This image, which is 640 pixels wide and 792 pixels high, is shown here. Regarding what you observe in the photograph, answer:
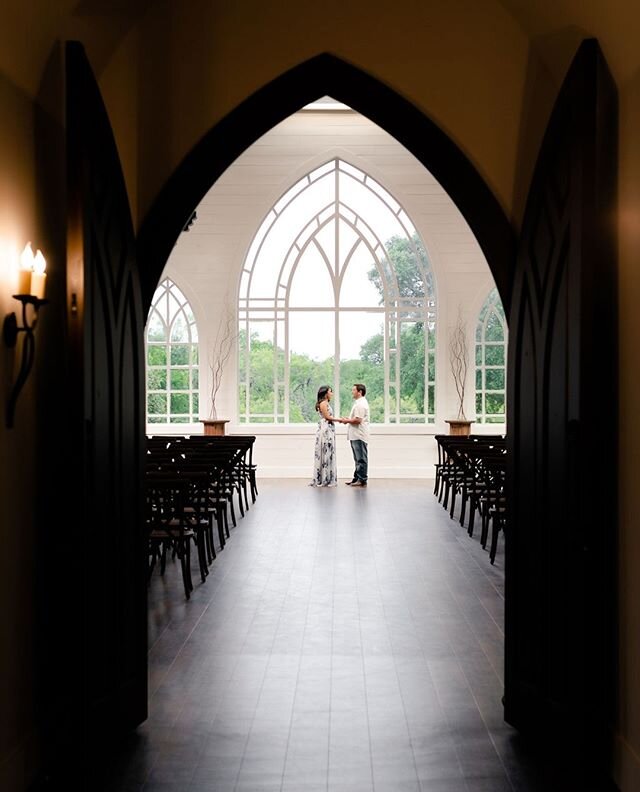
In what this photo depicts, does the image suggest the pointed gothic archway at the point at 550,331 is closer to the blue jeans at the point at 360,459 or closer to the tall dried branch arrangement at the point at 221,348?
the blue jeans at the point at 360,459

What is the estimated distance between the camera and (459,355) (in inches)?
654

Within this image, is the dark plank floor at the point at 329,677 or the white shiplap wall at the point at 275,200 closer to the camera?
the dark plank floor at the point at 329,677

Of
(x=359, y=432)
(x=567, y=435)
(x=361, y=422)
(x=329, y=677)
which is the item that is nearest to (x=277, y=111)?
(x=567, y=435)

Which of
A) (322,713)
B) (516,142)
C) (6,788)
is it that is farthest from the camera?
(516,142)

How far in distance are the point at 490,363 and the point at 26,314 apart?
1405cm

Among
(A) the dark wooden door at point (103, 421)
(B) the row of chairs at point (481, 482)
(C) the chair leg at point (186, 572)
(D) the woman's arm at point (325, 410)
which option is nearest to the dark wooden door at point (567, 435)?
(A) the dark wooden door at point (103, 421)

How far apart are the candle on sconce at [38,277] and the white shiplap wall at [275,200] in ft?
42.5

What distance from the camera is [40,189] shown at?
369cm

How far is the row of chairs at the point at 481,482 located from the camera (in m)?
8.50

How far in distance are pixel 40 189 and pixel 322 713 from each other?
2.59 m

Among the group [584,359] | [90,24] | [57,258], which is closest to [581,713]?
[584,359]

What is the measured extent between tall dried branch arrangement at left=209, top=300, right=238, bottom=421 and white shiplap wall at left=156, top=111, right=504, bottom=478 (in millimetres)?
112

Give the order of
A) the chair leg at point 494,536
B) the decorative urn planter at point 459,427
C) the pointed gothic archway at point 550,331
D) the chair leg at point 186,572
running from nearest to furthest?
the pointed gothic archway at point 550,331 → the chair leg at point 186,572 → the chair leg at point 494,536 → the decorative urn planter at point 459,427

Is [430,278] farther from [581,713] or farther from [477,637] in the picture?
[581,713]
